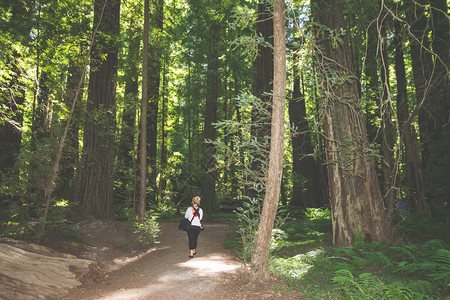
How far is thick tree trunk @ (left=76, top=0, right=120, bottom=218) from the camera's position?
35.2 ft

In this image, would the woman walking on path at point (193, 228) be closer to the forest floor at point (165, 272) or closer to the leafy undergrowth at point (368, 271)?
the forest floor at point (165, 272)

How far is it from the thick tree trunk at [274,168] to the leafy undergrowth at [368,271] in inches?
20.4

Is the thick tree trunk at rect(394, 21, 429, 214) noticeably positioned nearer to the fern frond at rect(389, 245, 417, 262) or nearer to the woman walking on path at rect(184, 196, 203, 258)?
the fern frond at rect(389, 245, 417, 262)

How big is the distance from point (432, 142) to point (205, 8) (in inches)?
479

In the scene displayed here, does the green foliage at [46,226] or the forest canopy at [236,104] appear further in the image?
the green foliage at [46,226]

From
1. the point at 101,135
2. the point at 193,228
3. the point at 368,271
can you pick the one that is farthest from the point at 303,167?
the point at 368,271

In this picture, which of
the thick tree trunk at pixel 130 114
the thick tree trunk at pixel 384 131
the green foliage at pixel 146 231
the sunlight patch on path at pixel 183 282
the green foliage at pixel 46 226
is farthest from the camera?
the thick tree trunk at pixel 130 114

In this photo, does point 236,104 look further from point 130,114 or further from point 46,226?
point 130,114

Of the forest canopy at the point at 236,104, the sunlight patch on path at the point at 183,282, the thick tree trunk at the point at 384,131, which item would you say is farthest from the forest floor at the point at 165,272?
the thick tree trunk at the point at 384,131

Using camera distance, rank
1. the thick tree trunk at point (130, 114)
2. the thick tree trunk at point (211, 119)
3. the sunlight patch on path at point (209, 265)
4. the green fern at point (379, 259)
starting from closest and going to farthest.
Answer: the green fern at point (379, 259) → the sunlight patch on path at point (209, 265) → the thick tree trunk at point (130, 114) → the thick tree trunk at point (211, 119)

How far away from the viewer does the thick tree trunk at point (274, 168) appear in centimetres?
538

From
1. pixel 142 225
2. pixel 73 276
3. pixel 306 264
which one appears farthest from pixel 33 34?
pixel 306 264

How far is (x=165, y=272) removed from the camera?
6.97 meters

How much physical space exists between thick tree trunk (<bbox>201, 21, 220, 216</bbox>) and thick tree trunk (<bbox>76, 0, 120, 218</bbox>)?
460cm
